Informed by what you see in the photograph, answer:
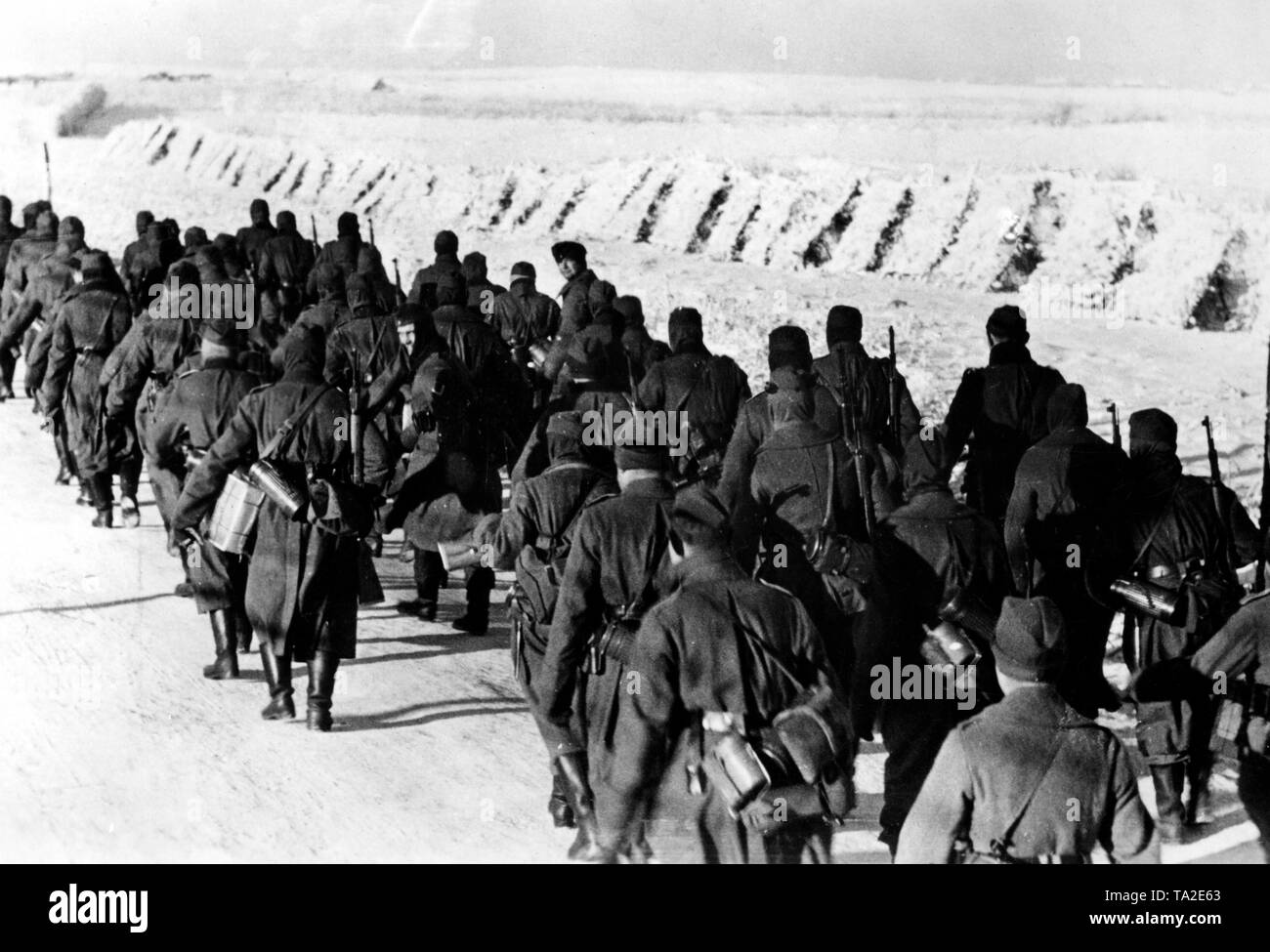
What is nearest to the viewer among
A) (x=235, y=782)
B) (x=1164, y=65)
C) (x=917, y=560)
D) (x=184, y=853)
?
(x=917, y=560)

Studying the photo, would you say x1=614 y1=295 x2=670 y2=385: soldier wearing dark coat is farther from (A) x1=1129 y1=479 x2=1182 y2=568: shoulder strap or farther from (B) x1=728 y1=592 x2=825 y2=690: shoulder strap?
(B) x1=728 y1=592 x2=825 y2=690: shoulder strap

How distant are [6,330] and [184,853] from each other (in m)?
8.22

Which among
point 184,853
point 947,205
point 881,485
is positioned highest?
point 947,205

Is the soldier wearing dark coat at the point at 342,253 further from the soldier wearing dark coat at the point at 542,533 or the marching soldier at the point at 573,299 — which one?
the soldier wearing dark coat at the point at 542,533

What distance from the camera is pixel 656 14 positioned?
19203 millimetres

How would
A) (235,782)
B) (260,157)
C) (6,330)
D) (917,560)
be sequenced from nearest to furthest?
1. (917,560)
2. (235,782)
3. (6,330)
4. (260,157)

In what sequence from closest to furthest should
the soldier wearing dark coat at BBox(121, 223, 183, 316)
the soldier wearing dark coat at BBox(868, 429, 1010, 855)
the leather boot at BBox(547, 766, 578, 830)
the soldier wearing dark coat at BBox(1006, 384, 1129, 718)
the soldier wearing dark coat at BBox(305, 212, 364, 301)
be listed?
1. the soldier wearing dark coat at BBox(868, 429, 1010, 855)
2. the leather boot at BBox(547, 766, 578, 830)
3. the soldier wearing dark coat at BBox(1006, 384, 1129, 718)
4. the soldier wearing dark coat at BBox(305, 212, 364, 301)
5. the soldier wearing dark coat at BBox(121, 223, 183, 316)

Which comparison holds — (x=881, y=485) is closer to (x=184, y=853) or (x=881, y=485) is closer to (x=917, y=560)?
(x=917, y=560)

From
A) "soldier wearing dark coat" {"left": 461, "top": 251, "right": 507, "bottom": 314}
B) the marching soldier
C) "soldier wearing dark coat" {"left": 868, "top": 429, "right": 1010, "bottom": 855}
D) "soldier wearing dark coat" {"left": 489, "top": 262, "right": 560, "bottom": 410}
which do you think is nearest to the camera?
"soldier wearing dark coat" {"left": 868, "top": 429, "right": 1010, "bottom": 855}

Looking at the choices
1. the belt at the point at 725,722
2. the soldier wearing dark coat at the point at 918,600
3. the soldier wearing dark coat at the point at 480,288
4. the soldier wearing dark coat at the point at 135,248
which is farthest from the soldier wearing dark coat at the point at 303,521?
the soldier wearing dark coat at the point at 135,248

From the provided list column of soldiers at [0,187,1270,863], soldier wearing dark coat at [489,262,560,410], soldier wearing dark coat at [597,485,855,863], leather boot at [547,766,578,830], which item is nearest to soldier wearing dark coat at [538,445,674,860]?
column of soldiers at [0,187,1270,863]

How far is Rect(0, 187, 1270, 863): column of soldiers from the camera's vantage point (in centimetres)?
549

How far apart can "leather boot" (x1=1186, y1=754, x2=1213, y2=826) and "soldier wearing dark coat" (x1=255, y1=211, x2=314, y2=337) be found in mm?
9856

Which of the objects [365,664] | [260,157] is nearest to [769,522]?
[365,664]
